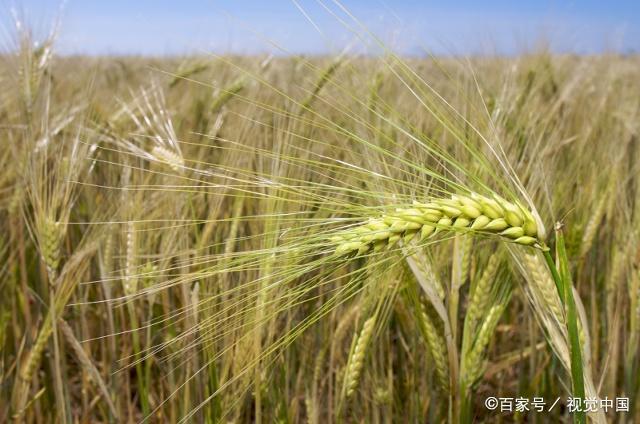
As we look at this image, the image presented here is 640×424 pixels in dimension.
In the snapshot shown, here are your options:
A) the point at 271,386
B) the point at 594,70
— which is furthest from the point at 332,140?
the point at 594,70

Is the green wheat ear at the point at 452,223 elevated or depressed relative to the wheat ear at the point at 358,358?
elevated

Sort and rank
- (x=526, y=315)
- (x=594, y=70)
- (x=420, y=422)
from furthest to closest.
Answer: (x=594, y=70) < (x=526, y=315) < (x=420, y=422)

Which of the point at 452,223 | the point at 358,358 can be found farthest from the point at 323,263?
the point at 358,358

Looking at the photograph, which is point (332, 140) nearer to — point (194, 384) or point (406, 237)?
point (194, 384)

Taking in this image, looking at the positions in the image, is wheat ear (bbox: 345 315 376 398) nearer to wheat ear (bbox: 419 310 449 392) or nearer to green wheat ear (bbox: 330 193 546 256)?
wheat ear (bbox: 419 310 449 392)

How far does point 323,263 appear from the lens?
76cm

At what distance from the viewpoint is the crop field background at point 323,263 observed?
0.80m

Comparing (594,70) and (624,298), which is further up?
(594,70)

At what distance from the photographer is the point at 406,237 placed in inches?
29.6

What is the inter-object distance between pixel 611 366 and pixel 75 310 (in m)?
1.42

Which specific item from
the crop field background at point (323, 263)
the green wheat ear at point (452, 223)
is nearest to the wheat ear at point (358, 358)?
the crop field background at point (323, 263)

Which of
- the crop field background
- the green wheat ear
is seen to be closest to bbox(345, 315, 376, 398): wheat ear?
the crop field background

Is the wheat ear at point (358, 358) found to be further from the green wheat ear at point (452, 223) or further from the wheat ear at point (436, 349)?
the green wheat ear at point (452, 223)

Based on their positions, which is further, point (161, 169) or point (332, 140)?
point (332, 140)
